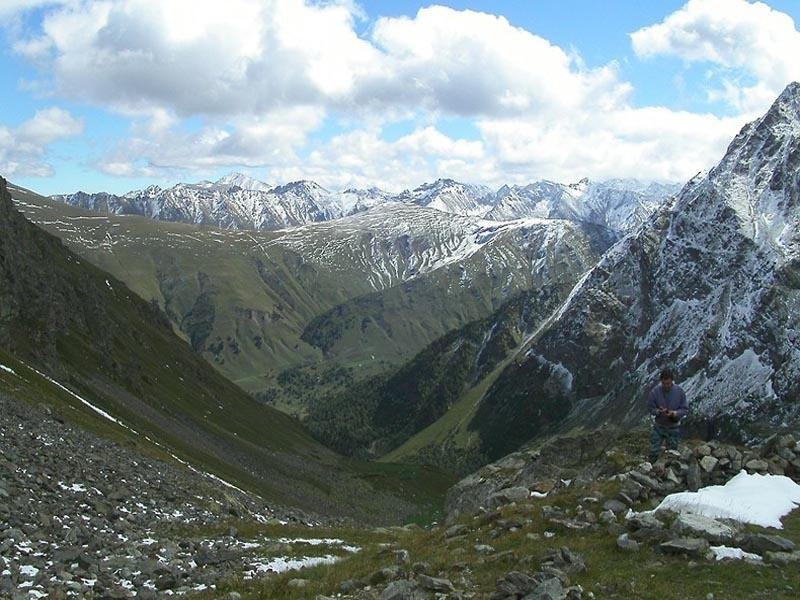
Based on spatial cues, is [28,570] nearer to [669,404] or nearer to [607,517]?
[607,517]

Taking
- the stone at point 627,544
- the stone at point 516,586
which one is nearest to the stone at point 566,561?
the stone at point 627,544

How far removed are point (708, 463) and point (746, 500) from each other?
322 centimetres

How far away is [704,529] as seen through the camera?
20719 millimetres

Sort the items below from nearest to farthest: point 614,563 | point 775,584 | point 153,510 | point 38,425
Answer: point 775,584 < point 614,563 < point 153,510 < point 38,425

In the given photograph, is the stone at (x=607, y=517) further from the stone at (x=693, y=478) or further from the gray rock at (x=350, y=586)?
the gray rock at (x=350, y=586)

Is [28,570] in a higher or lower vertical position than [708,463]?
lower

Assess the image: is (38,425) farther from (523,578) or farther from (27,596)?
(523,578)

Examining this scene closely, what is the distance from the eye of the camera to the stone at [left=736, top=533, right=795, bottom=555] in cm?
1964

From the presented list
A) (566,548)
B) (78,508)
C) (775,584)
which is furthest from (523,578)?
(78,508)

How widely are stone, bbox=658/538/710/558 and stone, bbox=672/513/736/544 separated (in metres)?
0.50

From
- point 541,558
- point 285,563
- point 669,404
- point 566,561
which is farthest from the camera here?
point 669,404

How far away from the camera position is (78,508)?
28844 millimetres

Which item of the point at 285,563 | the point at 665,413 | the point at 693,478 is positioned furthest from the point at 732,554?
the point at 285,563

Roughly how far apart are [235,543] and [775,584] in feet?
68.3
